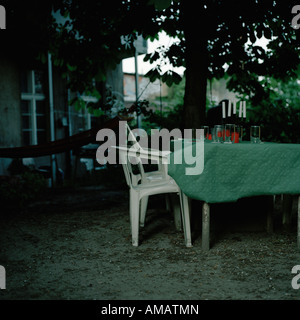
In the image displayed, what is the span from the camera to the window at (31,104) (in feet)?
22.8

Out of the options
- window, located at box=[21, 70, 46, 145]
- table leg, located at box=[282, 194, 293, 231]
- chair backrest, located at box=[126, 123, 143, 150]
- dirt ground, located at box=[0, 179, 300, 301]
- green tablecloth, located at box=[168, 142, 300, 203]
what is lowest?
dirt ground, located at box=[0, 179, 300, 301]

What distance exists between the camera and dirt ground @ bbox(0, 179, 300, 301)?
221 cm

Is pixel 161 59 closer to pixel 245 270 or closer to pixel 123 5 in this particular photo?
pixel 123 5

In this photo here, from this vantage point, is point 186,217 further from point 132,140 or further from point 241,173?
point 132,140

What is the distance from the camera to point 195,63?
4453mm

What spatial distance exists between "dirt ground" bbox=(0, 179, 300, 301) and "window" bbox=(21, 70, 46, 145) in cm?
301

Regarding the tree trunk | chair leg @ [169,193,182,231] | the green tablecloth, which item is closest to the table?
the green tablecloth

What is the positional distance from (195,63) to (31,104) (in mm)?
3603

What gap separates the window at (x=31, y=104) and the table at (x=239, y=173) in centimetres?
474

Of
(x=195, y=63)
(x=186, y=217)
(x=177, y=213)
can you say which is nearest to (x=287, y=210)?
(x=177, y=213)

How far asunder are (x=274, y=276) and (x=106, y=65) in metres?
3.17

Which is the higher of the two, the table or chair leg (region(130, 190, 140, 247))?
the table

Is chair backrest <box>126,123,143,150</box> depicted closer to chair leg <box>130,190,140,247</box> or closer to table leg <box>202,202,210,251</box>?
chair leg <box>130,190,140,247</box>

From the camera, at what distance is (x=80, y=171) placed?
7.61 m
